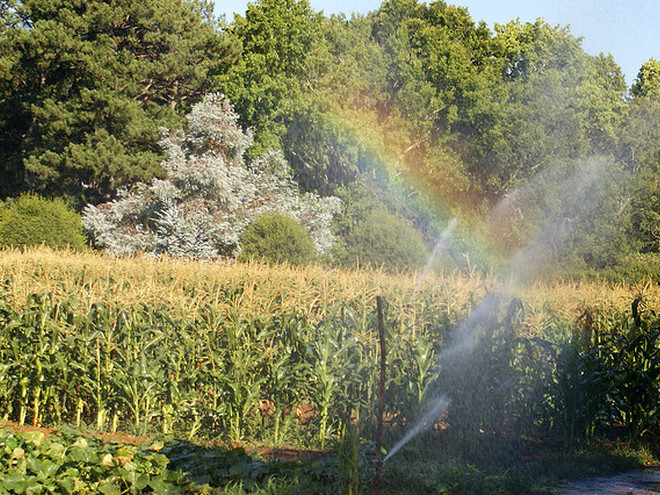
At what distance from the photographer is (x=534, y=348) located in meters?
7.46

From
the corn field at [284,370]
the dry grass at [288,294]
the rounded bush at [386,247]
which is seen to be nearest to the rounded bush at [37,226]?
the rounded bush at [386,247]

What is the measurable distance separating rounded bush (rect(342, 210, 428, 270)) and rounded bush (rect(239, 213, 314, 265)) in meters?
1.29

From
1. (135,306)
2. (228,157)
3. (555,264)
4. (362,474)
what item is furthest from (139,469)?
(555,264)

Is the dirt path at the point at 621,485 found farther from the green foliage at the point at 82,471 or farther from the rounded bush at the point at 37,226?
the rounded bush at the point at 37,226

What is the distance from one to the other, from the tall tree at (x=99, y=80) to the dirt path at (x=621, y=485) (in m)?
23.6

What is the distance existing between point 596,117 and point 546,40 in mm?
5094

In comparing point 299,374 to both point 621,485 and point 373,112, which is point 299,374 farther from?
point 373,112

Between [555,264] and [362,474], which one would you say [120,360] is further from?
[555,264]

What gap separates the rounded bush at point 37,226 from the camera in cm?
2092

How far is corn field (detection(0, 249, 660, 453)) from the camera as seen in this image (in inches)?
272

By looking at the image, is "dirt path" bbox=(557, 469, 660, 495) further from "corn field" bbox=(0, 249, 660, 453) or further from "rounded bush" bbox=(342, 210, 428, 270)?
"rounded bush" bbox=(342, 210, 428, 270)

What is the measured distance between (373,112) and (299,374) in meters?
28.3

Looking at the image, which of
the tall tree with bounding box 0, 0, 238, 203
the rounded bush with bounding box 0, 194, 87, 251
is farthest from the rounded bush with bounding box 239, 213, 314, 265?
the tall tree with bounding box 0, 0, 238, 203

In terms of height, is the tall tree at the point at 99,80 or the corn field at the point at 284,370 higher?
the tall tree at the point at 99,80
